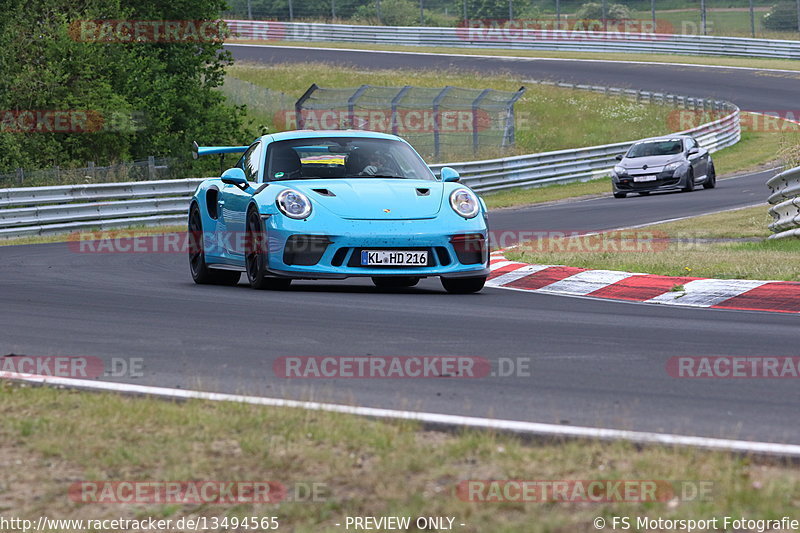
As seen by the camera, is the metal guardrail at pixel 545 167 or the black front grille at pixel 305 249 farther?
the metal guardrail at pixel 545 167

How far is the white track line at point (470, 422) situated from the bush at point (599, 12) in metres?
59.2

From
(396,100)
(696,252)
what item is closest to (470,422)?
(696,252)

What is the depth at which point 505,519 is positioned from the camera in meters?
3.85

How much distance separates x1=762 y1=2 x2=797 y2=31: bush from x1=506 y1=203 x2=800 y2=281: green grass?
133 ft

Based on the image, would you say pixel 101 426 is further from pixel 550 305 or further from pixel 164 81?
pixel 164 81

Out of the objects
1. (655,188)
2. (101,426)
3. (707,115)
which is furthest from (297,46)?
(101,426)

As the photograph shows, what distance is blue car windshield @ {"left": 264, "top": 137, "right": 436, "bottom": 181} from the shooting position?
1105 cm

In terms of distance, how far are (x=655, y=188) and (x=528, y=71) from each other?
25.9 metres

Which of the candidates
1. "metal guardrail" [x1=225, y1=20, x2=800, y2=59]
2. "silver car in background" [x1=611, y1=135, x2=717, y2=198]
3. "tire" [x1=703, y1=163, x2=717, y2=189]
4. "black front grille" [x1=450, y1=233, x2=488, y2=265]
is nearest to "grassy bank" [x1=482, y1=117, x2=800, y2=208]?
"tire" [x1=703, y1=163, x2=717, y2=189]

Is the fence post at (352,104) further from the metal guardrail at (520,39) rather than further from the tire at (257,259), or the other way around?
the metal guardrail at (520,39)

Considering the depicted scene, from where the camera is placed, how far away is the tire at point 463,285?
10.7 meters

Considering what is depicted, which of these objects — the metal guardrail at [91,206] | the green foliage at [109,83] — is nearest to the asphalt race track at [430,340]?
the metal guardrail at [91,206]

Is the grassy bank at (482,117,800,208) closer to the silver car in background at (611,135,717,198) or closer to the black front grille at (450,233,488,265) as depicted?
the silver car in background at (611,135,717,198)

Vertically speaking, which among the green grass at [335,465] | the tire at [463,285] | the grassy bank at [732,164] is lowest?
the grassy bank at [732,164]
